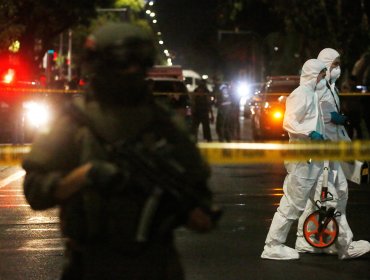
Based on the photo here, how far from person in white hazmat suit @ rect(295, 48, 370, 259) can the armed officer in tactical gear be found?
574 cm

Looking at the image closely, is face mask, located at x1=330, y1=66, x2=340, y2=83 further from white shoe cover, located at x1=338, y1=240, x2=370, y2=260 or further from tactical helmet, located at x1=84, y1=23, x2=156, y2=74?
tactical helmet, located at x1=84, y1=23, x2=156, y2=74

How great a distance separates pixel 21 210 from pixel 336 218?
15.6ft

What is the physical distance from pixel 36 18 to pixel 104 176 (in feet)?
132

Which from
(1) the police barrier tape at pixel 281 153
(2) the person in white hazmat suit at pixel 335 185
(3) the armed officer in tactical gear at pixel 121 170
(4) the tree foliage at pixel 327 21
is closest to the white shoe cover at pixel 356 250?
(2) the person in white hazmat suit at pixel 335 185

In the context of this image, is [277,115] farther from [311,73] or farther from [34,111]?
[311,73]

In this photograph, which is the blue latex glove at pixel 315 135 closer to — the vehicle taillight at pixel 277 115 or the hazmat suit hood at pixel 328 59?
the hazmat suit hood at pixel 328 59

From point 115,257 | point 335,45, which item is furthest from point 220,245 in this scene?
point 335,45

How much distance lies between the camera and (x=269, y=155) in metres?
10.4

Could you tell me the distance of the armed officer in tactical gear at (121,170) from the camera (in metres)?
3.78

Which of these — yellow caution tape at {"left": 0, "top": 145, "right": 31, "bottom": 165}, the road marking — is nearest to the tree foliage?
the road marking

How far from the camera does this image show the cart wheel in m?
9.60

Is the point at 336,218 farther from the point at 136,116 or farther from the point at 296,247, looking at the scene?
the point at 136,116

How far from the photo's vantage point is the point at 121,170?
3713mm

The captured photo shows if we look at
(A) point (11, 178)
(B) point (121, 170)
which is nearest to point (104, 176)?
(B) point (121, 170)
